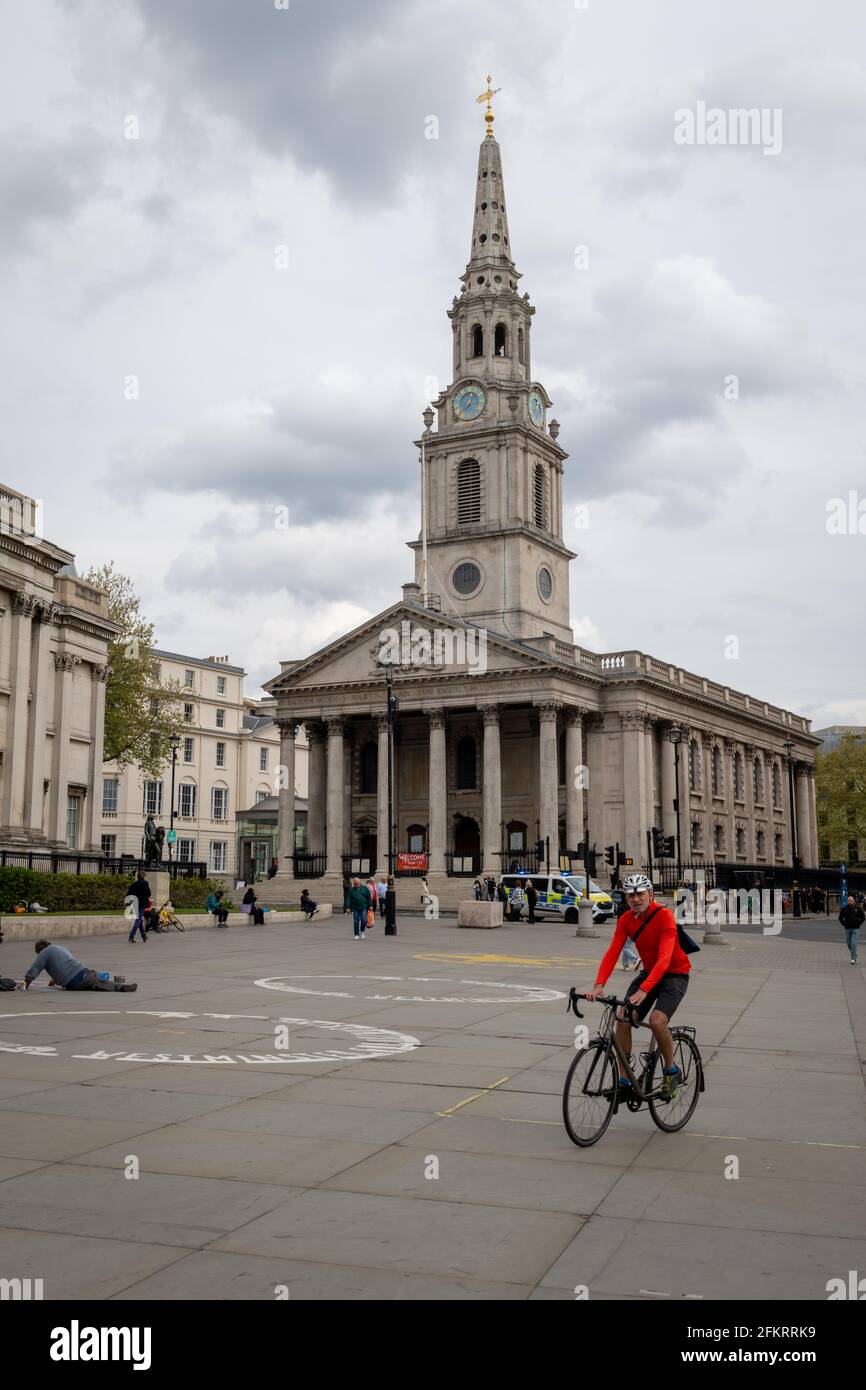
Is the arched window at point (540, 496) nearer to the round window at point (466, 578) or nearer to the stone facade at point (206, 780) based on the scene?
the round window at point (466, 578)

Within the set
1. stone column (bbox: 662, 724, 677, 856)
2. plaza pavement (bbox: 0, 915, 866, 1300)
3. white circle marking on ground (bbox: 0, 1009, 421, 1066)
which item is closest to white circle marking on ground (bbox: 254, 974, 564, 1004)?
plaza pavement (bbox: 0, 915, 866, 1300)

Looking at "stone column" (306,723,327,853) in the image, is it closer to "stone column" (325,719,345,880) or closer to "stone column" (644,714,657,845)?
"stone column" (325,719,345,880)

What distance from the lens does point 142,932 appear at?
99.3 feet

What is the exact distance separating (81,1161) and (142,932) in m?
23.0

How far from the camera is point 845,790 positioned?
110312mm

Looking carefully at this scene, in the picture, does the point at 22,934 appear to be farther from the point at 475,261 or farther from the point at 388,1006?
the point at 475,261

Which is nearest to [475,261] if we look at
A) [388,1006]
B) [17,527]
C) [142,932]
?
[17,527]

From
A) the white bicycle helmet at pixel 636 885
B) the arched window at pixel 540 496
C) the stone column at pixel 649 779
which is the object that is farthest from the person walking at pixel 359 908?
the arched window at pixel 540 496

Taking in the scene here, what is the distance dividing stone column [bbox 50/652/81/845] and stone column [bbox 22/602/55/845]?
360cm

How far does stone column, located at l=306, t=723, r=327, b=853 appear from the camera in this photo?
76.8 metres

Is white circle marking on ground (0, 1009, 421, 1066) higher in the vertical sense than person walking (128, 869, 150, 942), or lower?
lower

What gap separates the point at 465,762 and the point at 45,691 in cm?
3398

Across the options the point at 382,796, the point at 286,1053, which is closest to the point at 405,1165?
the point at 286,1053

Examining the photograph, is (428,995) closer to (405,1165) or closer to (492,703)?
(405,1165)
